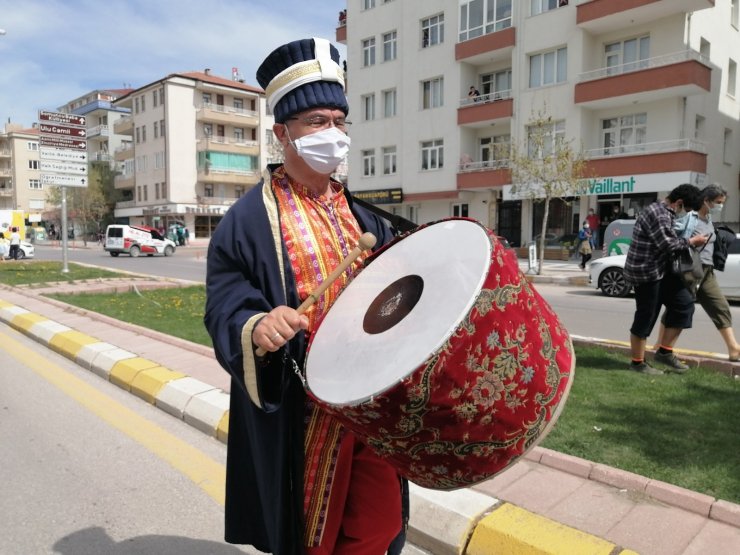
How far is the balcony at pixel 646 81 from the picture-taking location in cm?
2038

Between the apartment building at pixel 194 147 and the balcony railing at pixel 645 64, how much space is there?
2994 centimetres

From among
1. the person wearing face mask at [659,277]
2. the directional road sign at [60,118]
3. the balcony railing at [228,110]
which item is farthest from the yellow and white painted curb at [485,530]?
the balcony railing at [228,110]

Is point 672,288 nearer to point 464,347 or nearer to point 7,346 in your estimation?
point 464,347

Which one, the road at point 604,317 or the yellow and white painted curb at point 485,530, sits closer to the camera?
the yellow and white painted curb at point 485,530

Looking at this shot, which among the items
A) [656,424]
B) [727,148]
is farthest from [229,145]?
[656,424]

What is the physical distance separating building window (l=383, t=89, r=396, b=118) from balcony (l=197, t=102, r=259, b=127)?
76.8 ft

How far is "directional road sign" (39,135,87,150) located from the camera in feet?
49.2

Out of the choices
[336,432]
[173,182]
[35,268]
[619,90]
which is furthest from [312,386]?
[173,182]

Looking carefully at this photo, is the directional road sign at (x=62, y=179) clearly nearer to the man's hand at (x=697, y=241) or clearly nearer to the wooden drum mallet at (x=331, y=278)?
the man's hand at (x=697, y=241)

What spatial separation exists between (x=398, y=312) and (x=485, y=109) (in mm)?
26425

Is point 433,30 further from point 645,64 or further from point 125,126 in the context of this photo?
point 125,126

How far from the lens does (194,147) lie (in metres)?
49.5

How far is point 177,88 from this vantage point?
48156 mm

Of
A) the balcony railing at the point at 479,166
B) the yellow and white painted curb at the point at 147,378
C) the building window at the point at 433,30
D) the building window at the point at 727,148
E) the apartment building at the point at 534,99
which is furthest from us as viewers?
the building window at the point at 433,30
